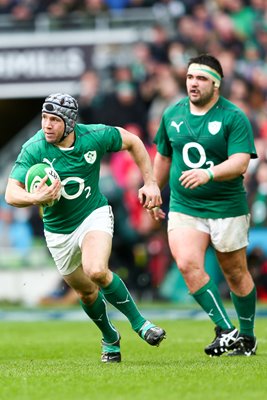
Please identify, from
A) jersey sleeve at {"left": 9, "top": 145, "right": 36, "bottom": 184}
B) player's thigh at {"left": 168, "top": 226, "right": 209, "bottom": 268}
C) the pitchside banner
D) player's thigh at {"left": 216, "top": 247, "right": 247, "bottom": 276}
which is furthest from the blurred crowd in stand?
jersey sleeve at {"left": 9, "top": 145, "right": 36, "bottom": 184}

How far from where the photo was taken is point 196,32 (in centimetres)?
1869

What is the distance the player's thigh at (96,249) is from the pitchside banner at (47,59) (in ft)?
43.3

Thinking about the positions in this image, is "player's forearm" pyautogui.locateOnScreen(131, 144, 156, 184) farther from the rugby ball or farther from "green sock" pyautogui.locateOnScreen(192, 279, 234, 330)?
"green sock" pyautogui.locateOnScreen(192, 279, 234, 330)

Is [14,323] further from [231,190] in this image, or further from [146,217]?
[231,190]

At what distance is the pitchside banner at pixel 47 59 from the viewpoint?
21422mm

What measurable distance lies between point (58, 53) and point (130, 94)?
3.52 metres

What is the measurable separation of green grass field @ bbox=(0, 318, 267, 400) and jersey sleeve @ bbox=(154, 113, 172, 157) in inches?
69.1

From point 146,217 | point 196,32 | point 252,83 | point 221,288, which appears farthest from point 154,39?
point 221,288

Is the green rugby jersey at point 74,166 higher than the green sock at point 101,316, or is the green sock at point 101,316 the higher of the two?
the green rugby jersey at point 74,166

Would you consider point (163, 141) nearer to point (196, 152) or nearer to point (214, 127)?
point (196, 152)

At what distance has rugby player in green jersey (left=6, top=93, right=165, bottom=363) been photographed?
26.4 ft

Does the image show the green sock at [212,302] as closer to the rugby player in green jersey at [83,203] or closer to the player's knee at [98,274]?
the rugby player in green jersey at [83,203]

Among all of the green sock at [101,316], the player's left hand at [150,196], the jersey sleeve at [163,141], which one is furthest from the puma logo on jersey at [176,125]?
the green sock at [101,316]

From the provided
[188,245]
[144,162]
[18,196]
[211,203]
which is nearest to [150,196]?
[144,162]
